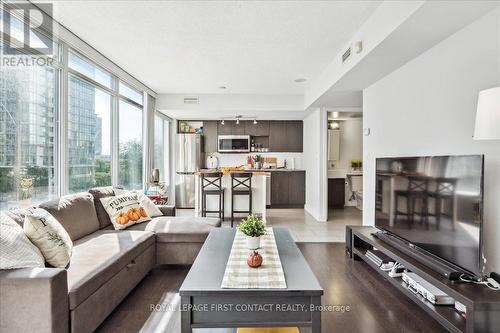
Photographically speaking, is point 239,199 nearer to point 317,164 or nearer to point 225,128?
point 317,164

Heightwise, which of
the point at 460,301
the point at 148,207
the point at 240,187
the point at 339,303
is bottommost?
the point at 339,303

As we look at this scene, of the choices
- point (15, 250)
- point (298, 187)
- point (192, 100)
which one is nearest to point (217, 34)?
point (15, 250)

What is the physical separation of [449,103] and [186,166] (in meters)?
5.86

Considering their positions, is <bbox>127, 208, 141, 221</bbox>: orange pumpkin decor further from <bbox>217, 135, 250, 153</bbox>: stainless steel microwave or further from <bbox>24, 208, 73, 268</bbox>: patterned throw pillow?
<bbox>217, 135, 250, 153</bbox>: stainless steel microwave

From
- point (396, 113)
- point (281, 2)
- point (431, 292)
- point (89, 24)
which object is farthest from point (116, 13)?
point (431, 292)

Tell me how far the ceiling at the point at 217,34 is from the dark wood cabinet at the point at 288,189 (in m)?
3.18

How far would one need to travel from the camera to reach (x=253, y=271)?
1.82 meters

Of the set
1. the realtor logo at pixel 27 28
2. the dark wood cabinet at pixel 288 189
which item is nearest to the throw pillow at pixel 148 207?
the realtor logo at pixel 27 28

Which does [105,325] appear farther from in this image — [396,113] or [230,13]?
[396,113]

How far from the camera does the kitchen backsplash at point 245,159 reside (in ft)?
24.9

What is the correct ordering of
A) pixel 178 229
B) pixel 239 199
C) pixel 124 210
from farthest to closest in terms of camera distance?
pixel 239 199 → pixel 124 210 → pixel 178 229

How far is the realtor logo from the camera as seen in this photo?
7.88 feet

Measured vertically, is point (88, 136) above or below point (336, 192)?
above

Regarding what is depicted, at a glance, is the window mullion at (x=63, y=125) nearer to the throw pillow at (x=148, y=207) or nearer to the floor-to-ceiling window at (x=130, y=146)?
the throw pillow at (x=148, y=207)
